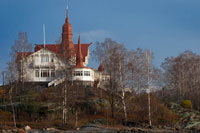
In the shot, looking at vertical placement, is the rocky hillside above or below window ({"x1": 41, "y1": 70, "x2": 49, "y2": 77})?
below

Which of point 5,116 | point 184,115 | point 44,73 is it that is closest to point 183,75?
point 184,115

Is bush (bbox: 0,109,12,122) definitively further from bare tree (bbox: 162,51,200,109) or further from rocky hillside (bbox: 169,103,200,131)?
bare tree (bbox: 162,51,200,109)

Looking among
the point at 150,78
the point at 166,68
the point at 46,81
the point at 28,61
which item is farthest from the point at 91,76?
the point at 150,78

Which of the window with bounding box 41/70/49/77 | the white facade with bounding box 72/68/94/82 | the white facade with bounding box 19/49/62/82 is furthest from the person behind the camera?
the window with bounding box 41/70/49/77

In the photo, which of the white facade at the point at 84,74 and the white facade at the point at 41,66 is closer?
the white facade at the point at 84,74

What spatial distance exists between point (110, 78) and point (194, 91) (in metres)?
21.4

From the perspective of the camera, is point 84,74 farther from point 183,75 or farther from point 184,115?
point 184,115

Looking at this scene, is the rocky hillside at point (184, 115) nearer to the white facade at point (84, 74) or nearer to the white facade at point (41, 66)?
the white facade at point (84, 74)

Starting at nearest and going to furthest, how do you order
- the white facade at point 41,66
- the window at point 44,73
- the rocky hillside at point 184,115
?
the rocky hillside at point 184,115 < the white facade at point 41,66 < the window at point 44,73

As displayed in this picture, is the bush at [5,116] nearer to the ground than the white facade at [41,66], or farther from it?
nearer to the ground

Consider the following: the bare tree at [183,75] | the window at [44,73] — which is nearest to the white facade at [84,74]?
the window at [44,73]

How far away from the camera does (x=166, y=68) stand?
63812 millimetres

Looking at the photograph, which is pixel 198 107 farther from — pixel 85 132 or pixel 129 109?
pixel 85 132

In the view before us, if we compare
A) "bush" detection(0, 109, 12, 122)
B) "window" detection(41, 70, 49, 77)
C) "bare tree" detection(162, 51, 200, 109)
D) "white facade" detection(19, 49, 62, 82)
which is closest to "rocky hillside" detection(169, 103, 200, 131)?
"bare tree" detection(162, 51, 200, 109)
